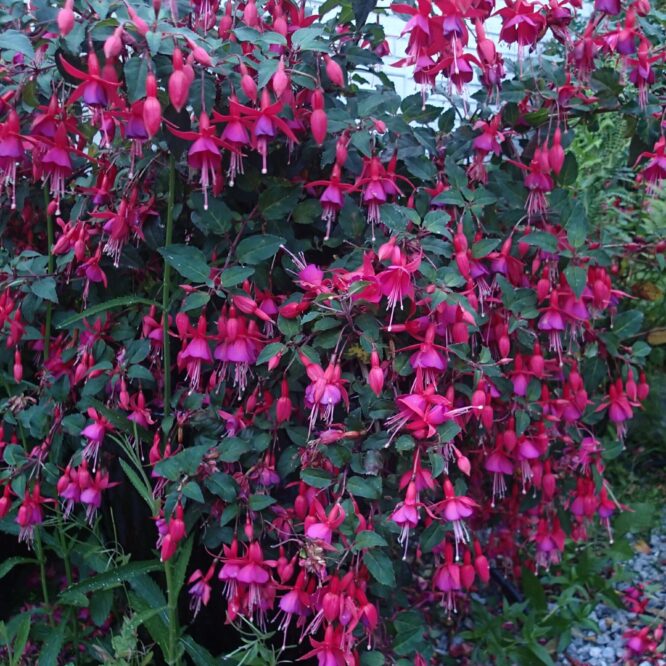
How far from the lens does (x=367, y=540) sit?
44.3 inches

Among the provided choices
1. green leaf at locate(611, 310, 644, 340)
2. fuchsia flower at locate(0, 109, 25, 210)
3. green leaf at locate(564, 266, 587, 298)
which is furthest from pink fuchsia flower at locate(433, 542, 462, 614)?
fuchsia flower at locate(0, 109, 25, 210)

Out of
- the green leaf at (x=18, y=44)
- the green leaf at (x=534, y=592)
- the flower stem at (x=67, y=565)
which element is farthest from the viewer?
the green leaf at (x=534, y=592)

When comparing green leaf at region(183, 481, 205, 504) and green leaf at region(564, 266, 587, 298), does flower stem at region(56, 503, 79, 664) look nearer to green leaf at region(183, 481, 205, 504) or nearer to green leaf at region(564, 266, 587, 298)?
green leaf at region(183, 481, 205, 504)

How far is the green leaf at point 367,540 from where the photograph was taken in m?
1.12

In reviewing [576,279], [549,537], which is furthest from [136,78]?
[549,537]

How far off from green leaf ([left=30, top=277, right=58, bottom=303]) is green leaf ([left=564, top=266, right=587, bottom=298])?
875mm

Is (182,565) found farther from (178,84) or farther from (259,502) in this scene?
(178,84)

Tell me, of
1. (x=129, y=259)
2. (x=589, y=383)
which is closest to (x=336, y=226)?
(x=129, y=259)

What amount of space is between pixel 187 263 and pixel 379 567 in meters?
0.54

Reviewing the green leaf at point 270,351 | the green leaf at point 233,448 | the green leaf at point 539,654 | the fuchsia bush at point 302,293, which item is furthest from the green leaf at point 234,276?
the green leaf at point 539,654

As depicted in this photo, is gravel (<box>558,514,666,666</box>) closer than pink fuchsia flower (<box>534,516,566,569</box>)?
No

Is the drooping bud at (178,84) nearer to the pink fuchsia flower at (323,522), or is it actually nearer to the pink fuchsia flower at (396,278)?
the pink fuchsia flower at (396,278)

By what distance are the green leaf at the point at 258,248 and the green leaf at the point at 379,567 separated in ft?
1.55

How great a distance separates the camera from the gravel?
1925 millimetres
